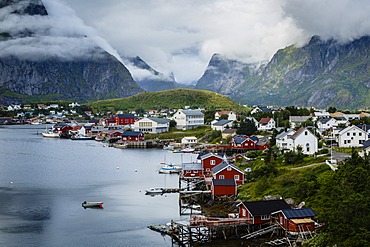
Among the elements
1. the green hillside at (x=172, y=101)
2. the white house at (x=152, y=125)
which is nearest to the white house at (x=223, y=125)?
the white house at (x=152, y=125)

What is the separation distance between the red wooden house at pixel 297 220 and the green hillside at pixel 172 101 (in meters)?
122

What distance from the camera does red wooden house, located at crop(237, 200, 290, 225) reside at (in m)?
30.0

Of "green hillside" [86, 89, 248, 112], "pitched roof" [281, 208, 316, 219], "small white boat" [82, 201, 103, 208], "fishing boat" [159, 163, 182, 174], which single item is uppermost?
"green hillside" [86, 89, 248, 112]

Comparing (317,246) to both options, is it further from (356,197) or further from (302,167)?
(302,167)

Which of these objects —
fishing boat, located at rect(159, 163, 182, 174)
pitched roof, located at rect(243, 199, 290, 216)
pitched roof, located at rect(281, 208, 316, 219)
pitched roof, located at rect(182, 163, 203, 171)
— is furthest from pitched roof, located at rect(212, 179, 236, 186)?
fishing boat, located at rect(159, 163, 182, 174)

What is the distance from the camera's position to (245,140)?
2788 inches

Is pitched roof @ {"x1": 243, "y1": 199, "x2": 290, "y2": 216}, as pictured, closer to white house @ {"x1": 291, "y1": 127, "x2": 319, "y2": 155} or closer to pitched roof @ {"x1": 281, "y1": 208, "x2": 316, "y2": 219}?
pitched roof @ {"x1": 281, "y1": 208, "x2": 316, "y2": 219}

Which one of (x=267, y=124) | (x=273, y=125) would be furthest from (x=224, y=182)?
(x=273, y=125)

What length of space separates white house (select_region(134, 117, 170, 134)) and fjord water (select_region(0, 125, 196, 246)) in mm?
30744

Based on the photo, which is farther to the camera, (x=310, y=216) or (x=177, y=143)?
(x=177, y=143)

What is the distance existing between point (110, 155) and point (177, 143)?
16227 millimetres

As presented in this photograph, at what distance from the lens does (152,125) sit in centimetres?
10381

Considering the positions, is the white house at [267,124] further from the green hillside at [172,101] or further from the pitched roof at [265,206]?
the green hillside at [172,101]

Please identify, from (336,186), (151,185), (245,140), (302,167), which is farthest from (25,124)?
(336,186)
